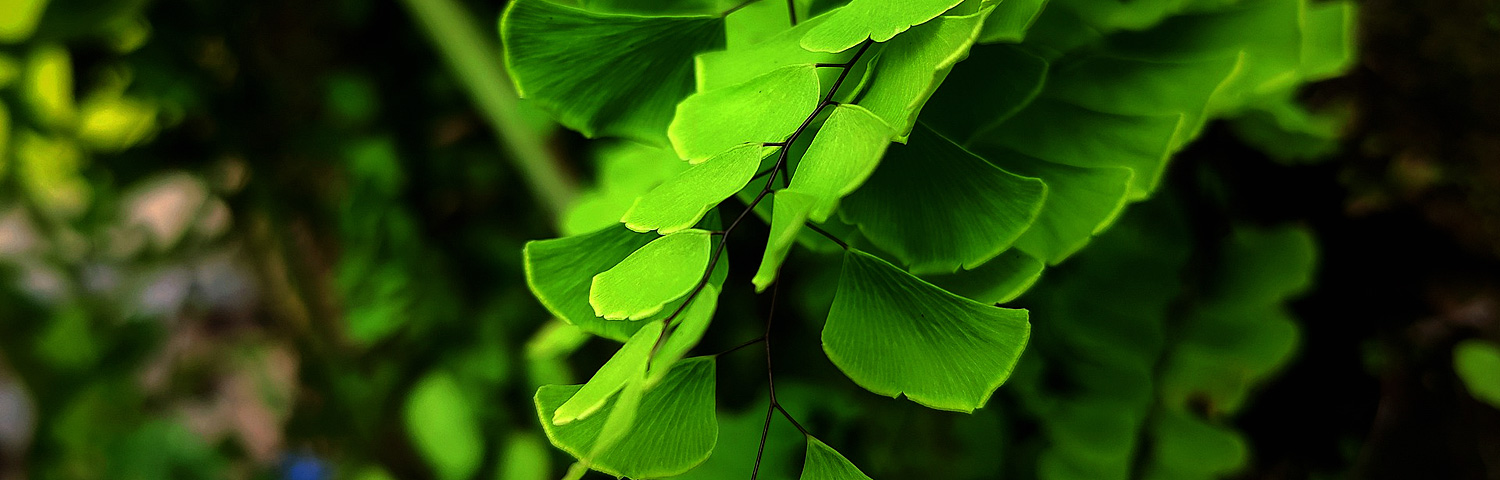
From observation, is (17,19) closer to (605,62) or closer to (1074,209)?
(605,62)

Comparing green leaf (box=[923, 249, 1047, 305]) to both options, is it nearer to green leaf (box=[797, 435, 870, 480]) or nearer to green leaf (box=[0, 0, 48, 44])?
green leaf (box=[797, 435, 870, 480])

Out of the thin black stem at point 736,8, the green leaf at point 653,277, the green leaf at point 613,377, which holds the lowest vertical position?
the green leaf at point 613,377

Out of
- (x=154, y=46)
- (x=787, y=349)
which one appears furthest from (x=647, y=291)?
(x=154, y=46)

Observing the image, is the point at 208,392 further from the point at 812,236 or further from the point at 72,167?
the point at 812,236

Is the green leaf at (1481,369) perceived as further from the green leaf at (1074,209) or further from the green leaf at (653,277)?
the green leaf at (653,277)

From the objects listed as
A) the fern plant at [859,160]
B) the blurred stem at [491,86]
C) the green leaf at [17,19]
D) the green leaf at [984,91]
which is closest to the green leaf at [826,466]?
the fern plant at [859,160]

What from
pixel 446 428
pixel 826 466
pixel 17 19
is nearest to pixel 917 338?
pixel 826 466

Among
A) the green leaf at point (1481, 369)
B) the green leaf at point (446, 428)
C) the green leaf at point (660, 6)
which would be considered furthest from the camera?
the green leaf at point (446, 428)
